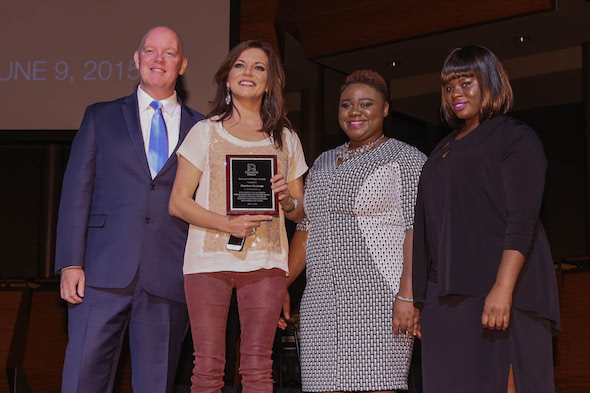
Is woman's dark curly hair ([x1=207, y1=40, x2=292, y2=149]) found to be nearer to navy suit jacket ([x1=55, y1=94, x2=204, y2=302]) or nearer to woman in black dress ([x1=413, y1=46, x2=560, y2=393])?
navy suit jacket ([x1=55, y1=94, x2=204, y2=302])

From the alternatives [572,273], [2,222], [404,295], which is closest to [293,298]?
[572,273]

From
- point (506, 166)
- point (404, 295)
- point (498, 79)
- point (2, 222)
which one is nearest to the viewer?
point (506, 166)

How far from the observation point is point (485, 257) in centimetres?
211

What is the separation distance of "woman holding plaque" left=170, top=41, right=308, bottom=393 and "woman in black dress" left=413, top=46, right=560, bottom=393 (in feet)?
1.61

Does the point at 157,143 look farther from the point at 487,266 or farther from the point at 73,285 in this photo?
the point at 487,266

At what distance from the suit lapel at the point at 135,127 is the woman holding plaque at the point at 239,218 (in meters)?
0.25

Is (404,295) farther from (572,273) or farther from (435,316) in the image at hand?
(572,273)

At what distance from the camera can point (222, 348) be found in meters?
2.27

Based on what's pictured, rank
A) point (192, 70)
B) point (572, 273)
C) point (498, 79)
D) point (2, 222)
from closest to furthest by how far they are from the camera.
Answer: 1. point (498, 79)
2. point (572, 273)
3. point (192, 70)
4. point (2, 222)

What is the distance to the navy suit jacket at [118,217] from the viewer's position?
2596 millimetres

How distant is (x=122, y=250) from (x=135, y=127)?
47 centimetres

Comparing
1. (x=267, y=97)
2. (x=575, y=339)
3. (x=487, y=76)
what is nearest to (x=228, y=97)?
(x=267, y=97)

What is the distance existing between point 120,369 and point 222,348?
2.37 meters

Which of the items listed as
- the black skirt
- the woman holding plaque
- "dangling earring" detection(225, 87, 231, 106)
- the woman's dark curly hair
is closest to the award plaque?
the woman holding plaque
